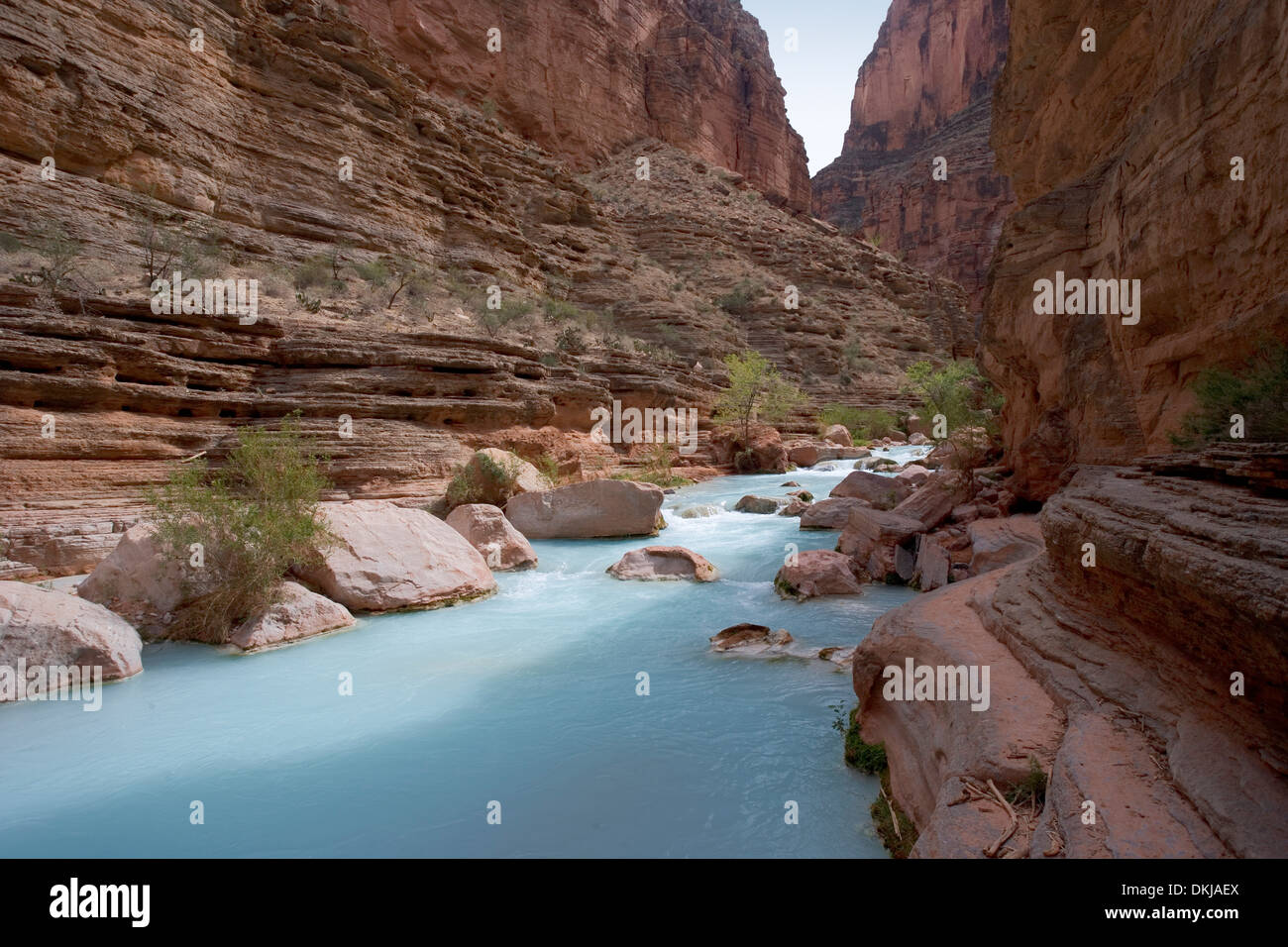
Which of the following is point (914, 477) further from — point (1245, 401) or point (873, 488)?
point (1245, 401)

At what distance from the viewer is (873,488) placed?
44.3 feet

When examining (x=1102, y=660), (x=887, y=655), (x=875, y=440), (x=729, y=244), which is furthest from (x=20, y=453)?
(x=729, y=244)

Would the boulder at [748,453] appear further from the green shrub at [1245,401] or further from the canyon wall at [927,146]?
the canyon wall at [927,146]

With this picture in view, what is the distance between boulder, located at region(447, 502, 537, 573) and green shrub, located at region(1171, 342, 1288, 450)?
8.67 m

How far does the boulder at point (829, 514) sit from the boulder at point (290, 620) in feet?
27.7

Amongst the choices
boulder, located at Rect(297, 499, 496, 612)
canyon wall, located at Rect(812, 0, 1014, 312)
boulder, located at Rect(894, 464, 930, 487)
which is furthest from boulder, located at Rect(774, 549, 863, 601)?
canyon wall, located at Rect(812, 0, 1014, 312)

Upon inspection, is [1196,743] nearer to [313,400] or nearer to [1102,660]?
[1102,660]

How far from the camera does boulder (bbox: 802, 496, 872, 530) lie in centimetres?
1238

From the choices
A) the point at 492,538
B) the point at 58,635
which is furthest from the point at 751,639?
the point at 58,635

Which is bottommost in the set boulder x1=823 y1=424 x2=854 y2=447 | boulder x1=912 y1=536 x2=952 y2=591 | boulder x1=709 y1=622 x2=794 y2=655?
boulder x1=709 y1=622 x2=794 y2=655

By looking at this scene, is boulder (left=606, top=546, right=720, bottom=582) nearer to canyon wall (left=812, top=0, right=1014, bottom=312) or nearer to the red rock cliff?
the red rock cliff

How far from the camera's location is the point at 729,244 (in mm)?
43281

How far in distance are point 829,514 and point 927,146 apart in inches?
2879

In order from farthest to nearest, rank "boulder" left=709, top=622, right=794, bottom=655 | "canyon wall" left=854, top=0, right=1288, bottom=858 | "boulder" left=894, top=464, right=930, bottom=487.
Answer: "boulder" left=894, top=464, right=930, bottom=487
"boulder" left=709, top=622, right=794, bottom=655
"canyon wall" left=854, top=0, right=1288, bottom=858
